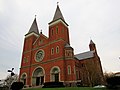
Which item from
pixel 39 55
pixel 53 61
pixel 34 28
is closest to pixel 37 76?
pixel 39 55

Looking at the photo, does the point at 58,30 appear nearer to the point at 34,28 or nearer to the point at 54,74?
the point at 34,28

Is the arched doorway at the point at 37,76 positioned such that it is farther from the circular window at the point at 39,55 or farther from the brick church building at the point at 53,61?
the circular window at the point at 39,55

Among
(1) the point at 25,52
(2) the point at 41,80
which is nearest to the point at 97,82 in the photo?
(2) the point at 41,80

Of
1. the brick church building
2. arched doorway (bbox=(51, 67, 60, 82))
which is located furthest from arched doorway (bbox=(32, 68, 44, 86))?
arched doorway (bbox=(51, 67, 60, 82))

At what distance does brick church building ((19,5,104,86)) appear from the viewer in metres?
29.2

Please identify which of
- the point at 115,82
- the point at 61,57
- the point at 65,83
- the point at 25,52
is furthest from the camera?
the point at 25,52

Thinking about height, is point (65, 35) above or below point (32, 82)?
above

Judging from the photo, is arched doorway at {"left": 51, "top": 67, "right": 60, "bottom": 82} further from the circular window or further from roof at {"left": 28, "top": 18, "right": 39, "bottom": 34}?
roof at {"left": 28, "top": 18, "right": 39, "bottom": 34}

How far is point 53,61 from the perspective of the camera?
3091cm

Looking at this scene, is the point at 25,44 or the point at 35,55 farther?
the point at 25,44

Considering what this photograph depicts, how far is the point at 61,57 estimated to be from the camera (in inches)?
1174

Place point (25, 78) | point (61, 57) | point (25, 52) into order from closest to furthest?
point (61, 57), point (25, 78), point (25, 52)

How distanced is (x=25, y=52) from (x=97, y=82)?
72.0ft

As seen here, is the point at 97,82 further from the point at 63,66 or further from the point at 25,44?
the point at 25,44
